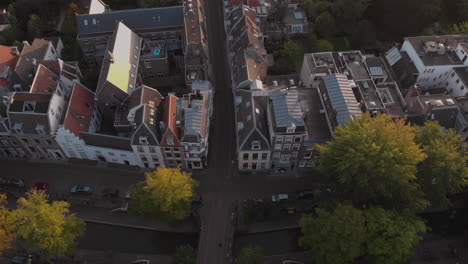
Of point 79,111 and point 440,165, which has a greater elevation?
point 79,111

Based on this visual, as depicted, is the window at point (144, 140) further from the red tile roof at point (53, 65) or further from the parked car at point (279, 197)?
the red tile roof at point (53, 65)

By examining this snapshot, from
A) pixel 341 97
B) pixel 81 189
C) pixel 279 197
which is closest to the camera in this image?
pixel 341 97

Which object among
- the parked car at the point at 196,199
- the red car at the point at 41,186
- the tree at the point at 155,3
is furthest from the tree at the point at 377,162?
the tree at the point at 155,3

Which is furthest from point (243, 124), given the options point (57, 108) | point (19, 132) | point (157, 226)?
point (19, 132)

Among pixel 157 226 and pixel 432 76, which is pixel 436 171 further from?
pixel 157 226

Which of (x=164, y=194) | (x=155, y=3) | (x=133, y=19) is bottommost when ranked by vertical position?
(x=164, y=194)

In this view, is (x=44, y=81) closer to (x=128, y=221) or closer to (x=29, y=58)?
(x=29, y=58)

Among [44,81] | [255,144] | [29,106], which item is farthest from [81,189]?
[255,144]
